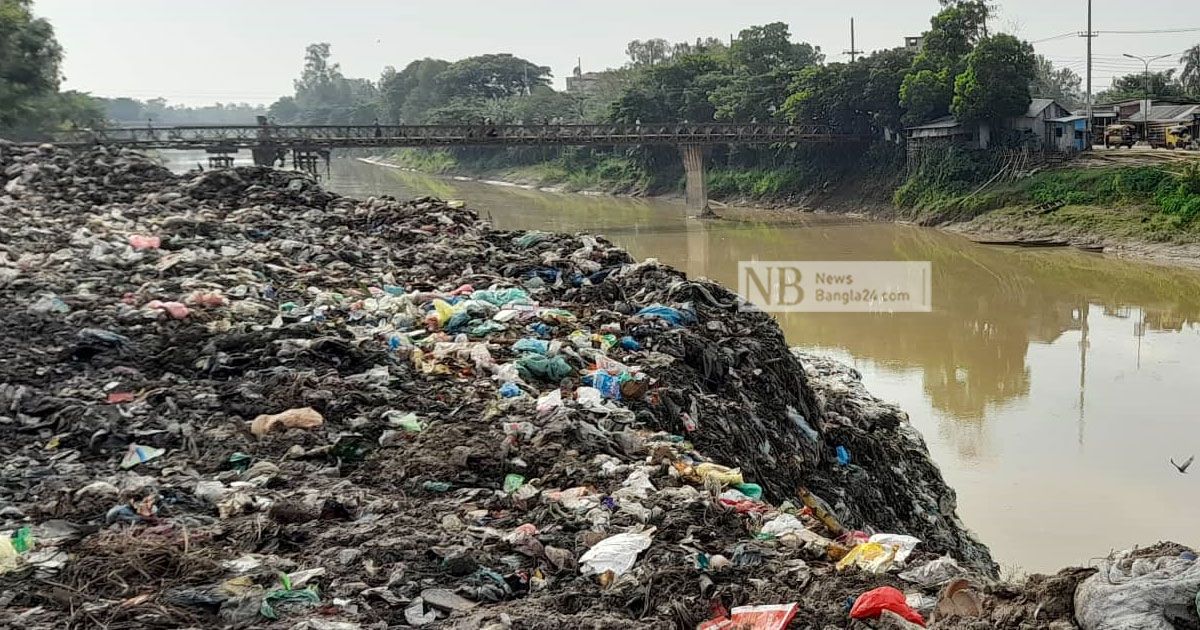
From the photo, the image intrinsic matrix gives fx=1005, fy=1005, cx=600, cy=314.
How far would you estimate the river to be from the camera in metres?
7.63

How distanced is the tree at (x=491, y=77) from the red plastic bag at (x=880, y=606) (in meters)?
62.7

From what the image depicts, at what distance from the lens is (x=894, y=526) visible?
6.30 m

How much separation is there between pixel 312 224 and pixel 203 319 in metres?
4.34

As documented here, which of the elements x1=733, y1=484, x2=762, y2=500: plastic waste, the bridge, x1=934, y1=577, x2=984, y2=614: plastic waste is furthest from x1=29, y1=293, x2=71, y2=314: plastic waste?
the bridge

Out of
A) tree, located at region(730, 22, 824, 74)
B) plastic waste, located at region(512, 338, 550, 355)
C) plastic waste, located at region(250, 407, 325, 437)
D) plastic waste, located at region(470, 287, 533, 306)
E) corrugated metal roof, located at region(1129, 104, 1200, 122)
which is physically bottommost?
plastic waste, located at region(250, 407, 325, 437)

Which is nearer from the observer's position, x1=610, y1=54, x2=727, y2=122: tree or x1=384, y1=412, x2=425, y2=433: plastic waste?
x1=384, y1=412, x2=425, y2=433: plastic waste

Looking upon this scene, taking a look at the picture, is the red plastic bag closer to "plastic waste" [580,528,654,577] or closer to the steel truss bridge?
"plastic waste" [580,528,654,577]

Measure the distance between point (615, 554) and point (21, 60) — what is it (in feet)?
89.3

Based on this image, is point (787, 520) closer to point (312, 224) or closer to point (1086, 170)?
point (312, 224)

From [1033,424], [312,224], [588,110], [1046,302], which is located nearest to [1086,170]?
[1046,302]

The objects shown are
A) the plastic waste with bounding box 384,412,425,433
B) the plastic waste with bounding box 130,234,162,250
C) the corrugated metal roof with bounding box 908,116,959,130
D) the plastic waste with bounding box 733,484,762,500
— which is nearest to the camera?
the plastic waste with bounding box 733,484,762,500

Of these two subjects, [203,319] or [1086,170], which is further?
[1086,170]

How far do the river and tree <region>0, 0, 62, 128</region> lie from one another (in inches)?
612

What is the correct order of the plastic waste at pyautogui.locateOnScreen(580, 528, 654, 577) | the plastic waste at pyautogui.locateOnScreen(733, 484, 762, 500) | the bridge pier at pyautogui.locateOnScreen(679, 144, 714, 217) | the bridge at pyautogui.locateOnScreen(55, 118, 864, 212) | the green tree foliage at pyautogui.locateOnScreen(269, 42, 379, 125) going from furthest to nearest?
the green tree foliage at pyautogui.locateOnScreen(269, 42, 379, 125)
the bridge pier at pyautogui.locateOnScreen(679, 144, 714, 217)
the bridge at pyautogui.locateOnScreen(55, 118, 864, 212)
the plastic waste at pyautogui.locateOnScreen(733, 484, 762, 500)
the plastic waste at pyautogui.locateOnScreen(580, 528, 654, 577)
